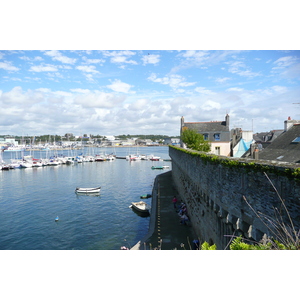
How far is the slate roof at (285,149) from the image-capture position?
49.9ft

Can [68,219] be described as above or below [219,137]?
below

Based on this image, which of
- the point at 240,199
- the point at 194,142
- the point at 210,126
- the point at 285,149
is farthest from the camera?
the point at 210,126

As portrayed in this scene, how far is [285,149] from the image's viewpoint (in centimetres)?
1702

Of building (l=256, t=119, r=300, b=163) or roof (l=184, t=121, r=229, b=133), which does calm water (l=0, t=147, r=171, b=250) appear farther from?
roof (l=184, t=121, r=229, b=133)

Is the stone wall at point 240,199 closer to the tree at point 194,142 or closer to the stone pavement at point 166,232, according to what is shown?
the stone pavement at point 166,232

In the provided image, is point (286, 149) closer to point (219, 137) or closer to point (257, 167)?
point (257, 167)

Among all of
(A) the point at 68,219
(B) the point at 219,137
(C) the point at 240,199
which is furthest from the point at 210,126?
(C) the point at 240,199

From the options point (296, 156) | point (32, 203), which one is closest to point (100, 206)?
point (32, 203)

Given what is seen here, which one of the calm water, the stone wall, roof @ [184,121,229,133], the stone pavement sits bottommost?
the calm water

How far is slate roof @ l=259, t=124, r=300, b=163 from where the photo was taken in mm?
15223

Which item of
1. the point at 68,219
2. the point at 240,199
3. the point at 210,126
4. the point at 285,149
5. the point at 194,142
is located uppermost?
the point at 210,126

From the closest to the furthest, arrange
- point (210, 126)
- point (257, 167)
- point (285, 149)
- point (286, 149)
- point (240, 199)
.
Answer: point (257, 167) < point (240, 199) < point (286, 149) < point (285, 149) < point (210, 126)

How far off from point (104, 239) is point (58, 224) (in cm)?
701

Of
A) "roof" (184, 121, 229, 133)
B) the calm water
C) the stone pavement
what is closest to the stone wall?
the stone pavement
